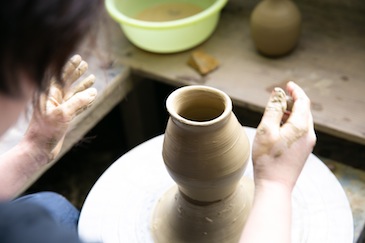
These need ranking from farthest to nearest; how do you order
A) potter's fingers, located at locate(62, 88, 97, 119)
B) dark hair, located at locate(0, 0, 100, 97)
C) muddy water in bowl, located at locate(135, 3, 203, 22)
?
muddy water in bowl, located at locate(135, 3, 203, 22), potter's fingers, located at locate(62, 88, 97, 119), dark hair, located at locate(0, 0, 100, 97)

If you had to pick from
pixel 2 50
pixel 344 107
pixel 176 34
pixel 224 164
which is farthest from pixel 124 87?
pixel 2 50

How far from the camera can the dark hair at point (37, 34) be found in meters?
0.71

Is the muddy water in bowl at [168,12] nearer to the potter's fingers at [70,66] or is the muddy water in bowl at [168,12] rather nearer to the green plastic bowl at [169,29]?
the green plastic bowl at [169,29]

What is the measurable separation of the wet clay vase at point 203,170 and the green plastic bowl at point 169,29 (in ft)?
2.36

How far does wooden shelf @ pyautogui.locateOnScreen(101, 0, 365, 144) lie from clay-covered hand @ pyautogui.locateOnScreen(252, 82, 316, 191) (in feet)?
1.67

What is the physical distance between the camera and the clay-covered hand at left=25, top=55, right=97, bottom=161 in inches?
50.1

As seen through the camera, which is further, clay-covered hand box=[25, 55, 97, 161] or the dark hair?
clay-covered hand box=[25, 55, 97, 161]

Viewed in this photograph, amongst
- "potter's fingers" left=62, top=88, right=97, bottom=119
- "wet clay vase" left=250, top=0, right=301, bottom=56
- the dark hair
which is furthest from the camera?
"wet clay vase" left=250, top=0, right=301, bottom=56

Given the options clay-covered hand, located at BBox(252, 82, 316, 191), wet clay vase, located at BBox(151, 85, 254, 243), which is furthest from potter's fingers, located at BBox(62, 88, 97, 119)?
clay-covered hand, located at BBox(252, 82, 316, 191)

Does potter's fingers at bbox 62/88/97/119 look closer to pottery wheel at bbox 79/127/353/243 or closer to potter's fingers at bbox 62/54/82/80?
potter's fingers at bbox 62/54/82/80

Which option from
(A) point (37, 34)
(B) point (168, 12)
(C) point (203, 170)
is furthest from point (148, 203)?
(B) point (168, 12)

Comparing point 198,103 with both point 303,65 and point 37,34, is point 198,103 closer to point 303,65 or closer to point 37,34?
point 37,34

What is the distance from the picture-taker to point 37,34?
739 mm

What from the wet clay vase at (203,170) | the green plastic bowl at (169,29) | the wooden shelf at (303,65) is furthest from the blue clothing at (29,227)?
the green plastic bowl at (169,29)
